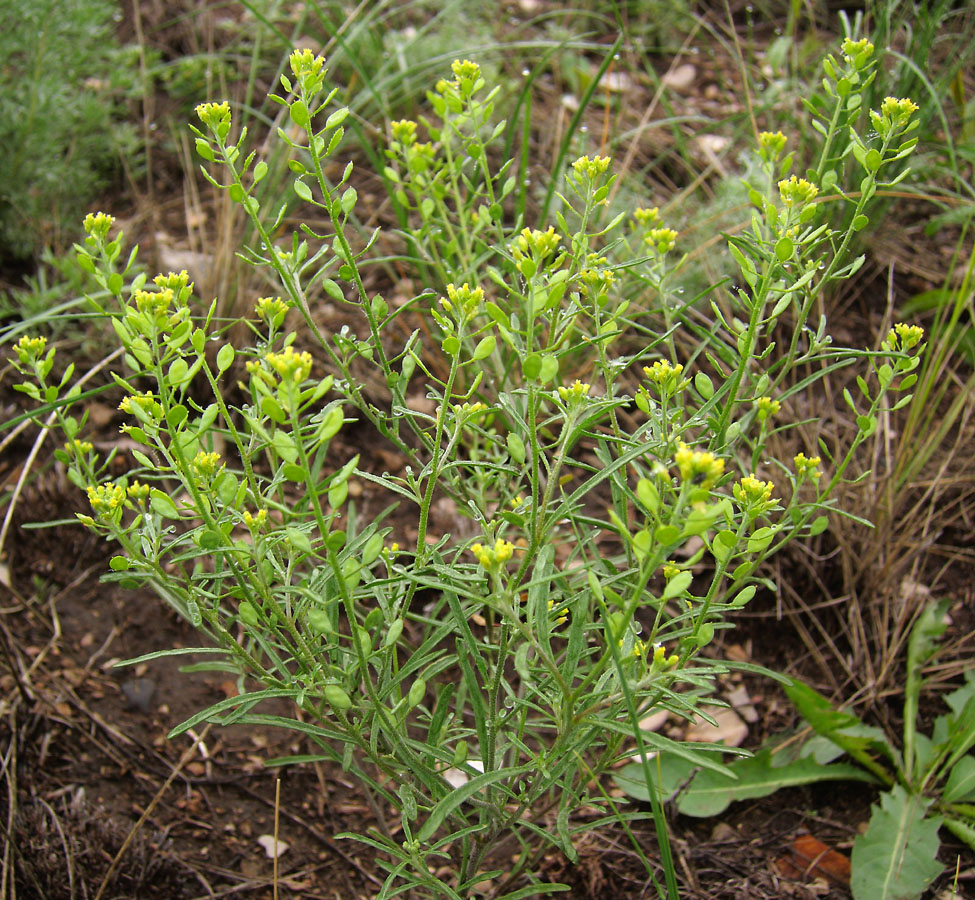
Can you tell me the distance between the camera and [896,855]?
184 cm

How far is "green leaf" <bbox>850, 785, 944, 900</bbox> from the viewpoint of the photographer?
1816 mm

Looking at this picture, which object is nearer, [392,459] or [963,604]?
[963,604]

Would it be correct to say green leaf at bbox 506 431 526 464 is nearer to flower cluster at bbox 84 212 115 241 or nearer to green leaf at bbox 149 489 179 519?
green leaf at bbox 149 489 179 519

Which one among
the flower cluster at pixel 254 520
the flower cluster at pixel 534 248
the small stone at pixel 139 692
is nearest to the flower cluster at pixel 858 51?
the flower cluster at pixel 534 248

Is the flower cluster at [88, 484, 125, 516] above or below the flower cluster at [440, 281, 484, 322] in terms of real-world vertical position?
below

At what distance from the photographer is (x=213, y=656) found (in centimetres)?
234

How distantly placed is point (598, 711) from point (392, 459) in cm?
144

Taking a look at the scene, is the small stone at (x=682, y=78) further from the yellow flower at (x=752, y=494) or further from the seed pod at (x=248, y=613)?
the seed pod at (x=248, y=613)

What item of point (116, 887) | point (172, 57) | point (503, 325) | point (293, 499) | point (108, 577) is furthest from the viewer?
point (172, 57)

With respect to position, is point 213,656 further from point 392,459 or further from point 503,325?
point 503,325

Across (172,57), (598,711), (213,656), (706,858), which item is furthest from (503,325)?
(172,57)

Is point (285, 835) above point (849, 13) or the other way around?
the other way around

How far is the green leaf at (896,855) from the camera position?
1816 millimetres

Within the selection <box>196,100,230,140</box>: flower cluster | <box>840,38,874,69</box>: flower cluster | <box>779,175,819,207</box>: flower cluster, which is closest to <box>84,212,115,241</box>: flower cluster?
<box>196,100,230,140</box>: flower cluster
